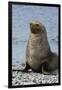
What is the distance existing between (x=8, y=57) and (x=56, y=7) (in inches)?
32.1

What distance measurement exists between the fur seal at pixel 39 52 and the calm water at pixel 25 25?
5 cm

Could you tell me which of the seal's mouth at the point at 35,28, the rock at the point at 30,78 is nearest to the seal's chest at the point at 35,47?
the seal's mouth at the point at 35,28

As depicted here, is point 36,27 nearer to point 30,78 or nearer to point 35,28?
point 35,28

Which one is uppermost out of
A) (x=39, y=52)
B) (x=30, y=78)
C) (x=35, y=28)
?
(x=35, y=28)

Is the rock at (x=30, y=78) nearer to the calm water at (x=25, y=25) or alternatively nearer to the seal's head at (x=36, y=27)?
the calm water at (x=25, y=25)

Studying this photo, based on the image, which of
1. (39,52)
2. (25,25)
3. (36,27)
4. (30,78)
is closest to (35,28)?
(36,27)

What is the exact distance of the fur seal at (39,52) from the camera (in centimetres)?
260

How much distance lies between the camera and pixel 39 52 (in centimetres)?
262

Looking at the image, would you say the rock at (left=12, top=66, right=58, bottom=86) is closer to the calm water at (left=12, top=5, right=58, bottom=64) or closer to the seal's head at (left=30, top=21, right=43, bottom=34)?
the calm water at (left=12, top=5, right=58, bottom=64)

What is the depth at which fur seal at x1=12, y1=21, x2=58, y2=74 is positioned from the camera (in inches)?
102

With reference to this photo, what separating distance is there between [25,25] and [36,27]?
132 millimetres

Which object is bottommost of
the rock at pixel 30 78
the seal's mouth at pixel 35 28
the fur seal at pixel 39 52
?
the rock at pixel 30 78

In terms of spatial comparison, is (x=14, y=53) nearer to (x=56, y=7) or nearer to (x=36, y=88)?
(x=36, y=88)

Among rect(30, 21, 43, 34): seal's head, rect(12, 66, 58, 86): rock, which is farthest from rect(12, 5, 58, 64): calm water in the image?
rect(12, 66, 58, 86): rock
